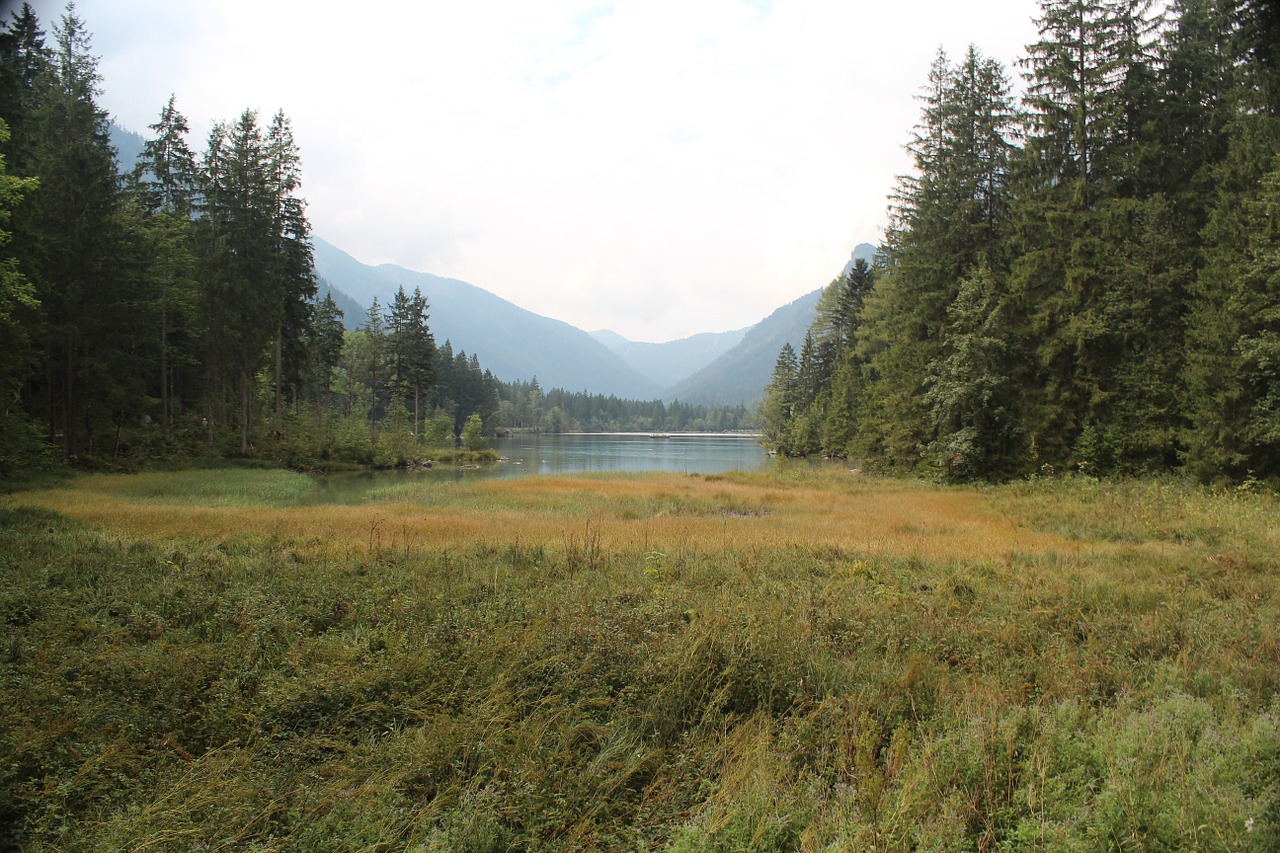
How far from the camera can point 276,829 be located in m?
3.83

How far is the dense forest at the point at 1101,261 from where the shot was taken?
20641mm

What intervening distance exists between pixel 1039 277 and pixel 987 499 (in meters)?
11.2

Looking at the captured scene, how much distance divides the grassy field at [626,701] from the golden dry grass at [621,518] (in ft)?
7.65

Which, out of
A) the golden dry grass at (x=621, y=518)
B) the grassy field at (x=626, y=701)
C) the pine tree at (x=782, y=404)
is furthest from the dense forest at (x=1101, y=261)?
the pine tree at (x=782, y=404)

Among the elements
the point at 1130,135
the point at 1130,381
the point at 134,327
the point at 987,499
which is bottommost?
the point at 987,499

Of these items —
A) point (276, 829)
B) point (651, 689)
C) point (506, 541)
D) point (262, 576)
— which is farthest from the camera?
point (506, 541)

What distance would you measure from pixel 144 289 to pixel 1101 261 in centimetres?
4417

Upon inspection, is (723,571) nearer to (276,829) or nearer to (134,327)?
(276,829)

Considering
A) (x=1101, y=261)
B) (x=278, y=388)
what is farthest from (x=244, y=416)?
(x=1101, y=261)

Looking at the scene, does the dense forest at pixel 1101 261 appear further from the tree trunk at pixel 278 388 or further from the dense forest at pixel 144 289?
the tree trunk at pixel 278 388

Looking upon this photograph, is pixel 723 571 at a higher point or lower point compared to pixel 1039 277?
lower

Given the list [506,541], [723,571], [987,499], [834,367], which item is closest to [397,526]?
[506,541]

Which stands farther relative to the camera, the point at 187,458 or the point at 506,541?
the point at 187,458

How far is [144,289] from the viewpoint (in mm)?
31359
